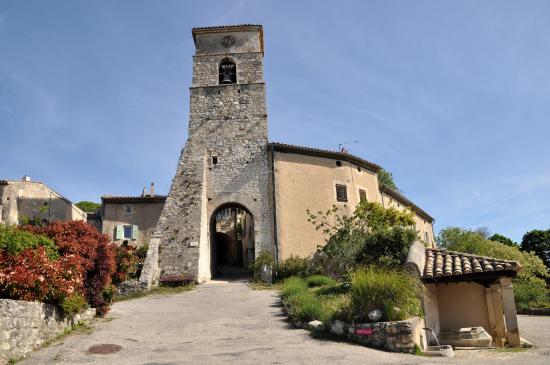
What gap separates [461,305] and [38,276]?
11.8 m

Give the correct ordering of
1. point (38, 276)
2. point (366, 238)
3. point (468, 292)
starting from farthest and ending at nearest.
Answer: point (366, 238) → point (468, 292) → point (38, 276)

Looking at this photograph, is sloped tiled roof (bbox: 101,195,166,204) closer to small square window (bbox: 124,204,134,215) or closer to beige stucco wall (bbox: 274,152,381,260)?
small square window (bbox: 124,204,134,215)

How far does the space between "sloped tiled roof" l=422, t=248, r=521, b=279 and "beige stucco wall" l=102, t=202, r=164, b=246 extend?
65.1 ft

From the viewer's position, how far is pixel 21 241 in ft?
35.6

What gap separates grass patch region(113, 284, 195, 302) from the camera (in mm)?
19155

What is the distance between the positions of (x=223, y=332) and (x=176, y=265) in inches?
442

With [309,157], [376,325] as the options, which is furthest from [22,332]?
[309,157]

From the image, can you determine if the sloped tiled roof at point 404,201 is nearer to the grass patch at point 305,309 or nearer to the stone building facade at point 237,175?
the stone building facade at point 237,175

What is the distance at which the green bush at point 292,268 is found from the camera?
23094mm

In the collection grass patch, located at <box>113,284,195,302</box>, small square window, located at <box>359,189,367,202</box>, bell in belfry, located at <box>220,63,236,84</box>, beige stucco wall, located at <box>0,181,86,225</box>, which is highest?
Answer: bell in belfry, located at <box>220,63,236,84</box>

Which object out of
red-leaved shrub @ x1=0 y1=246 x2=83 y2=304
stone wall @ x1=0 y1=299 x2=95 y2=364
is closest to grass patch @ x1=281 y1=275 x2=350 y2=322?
red-leaved shrub @ x1=0 y1=246 x2=83 y2=304

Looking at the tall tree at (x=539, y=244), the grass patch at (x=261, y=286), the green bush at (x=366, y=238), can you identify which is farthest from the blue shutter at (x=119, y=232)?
the tall tree at (x=539, y=244)

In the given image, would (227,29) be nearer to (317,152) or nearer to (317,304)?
(317,152)

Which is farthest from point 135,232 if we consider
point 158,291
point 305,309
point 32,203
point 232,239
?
point 305,309
